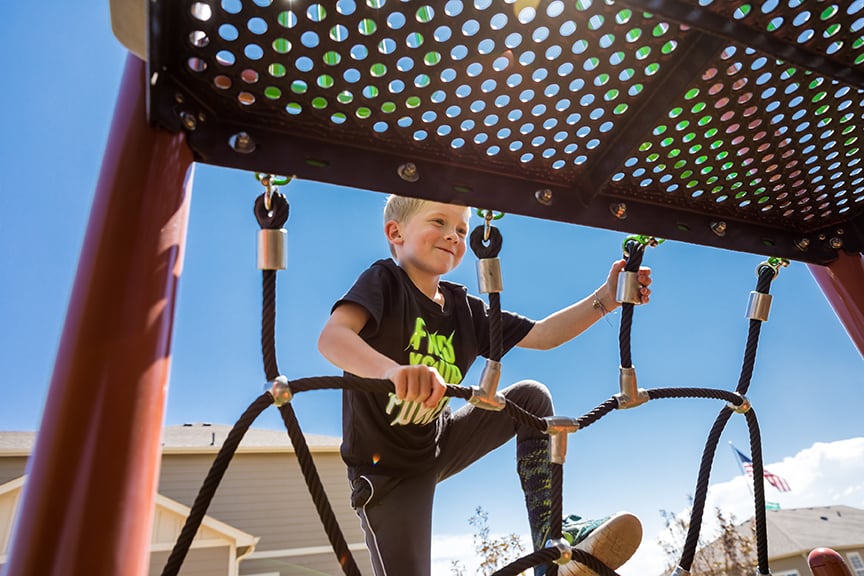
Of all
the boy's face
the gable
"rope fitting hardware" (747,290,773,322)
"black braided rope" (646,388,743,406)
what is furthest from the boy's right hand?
the gable

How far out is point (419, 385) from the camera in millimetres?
759

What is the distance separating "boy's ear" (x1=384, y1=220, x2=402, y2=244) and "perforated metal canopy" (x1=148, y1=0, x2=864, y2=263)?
903 mm

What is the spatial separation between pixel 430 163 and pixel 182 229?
1.06ft

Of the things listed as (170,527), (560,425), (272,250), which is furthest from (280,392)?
(170,527)

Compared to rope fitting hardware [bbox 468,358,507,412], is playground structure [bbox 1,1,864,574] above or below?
above

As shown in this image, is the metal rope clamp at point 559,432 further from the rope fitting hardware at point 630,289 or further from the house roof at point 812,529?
the house roof at point 812,529

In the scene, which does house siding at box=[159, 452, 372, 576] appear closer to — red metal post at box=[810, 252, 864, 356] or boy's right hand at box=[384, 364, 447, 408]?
red metal post at box=[810, 252, 864, 356]

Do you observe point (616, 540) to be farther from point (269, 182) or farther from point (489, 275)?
point (269, 182)

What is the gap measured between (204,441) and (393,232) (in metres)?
8.11

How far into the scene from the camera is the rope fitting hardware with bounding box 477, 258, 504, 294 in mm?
770

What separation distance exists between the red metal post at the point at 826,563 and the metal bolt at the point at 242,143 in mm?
1021

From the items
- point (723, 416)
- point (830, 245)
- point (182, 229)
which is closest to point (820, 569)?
point (723, 416)

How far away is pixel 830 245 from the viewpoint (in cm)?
112

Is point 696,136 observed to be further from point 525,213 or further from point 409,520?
point 409,520
